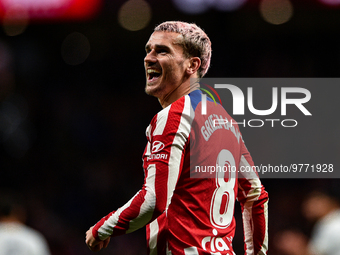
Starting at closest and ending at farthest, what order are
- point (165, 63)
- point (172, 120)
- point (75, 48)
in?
point (172, 120) < point (165, 63) < point (75, 48)

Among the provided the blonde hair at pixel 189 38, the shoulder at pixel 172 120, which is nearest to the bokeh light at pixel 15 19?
the blonde hair at pixel 189 38

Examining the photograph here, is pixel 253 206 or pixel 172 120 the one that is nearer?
pixel 172 120

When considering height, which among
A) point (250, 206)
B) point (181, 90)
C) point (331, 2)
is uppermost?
point (331, 2)

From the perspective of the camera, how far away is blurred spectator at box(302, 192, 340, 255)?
4.16 metres

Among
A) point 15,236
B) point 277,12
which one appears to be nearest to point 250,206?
point 15,236

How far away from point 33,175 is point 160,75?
5.68 m

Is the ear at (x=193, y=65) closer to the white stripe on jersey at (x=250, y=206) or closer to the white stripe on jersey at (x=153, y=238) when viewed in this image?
the white stripe on jersey at (x=250, y=206)

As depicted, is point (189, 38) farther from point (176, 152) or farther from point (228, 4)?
point (228, 4)

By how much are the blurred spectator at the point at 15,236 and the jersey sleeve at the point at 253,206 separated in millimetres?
2820

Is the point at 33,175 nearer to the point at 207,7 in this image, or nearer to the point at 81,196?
the point at 81,196

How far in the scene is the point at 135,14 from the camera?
7.92 meters

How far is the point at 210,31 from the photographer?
8250mm

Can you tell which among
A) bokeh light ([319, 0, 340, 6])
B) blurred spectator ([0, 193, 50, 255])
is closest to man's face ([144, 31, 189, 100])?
blurred spectator ([0, 193, 50, 255])

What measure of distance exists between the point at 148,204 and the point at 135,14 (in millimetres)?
6699
